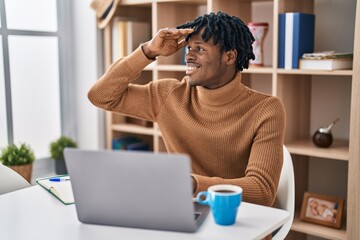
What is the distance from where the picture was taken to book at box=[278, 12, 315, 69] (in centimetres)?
230

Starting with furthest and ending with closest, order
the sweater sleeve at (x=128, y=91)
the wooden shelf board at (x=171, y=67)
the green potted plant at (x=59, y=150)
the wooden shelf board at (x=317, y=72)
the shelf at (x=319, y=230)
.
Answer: the green potted plant at (x=59, y=150), the wooden shelf board at (x=171, y=67), the shelf at (x=319, y=230), the wooden shelf board at (x=317, y=72), the sweater sleeve at (x=128, y=91)

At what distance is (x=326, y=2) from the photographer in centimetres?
252

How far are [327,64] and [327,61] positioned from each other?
0.04 ft

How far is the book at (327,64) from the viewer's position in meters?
2.20

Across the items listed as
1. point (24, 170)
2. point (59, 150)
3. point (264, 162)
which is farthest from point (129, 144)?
point (264, 162)

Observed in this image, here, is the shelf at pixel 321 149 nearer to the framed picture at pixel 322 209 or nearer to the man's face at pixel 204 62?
the framed picture at pixel 322 209

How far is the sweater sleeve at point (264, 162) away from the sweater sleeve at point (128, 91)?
1.35ft

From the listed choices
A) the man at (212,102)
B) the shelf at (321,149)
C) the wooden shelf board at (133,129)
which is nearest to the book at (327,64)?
the shelf at (321,149)

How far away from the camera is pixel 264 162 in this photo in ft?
4.82

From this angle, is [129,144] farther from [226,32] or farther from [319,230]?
[226,32]

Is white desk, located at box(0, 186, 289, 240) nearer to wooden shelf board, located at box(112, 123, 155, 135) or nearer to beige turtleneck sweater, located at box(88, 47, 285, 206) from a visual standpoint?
beige turtleneck sweater, located at box(88, 47, 285, 206)

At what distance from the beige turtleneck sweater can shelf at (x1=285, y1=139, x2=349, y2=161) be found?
76 centimetres

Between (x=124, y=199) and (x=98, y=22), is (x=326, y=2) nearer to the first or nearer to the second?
(x=98, y=22)

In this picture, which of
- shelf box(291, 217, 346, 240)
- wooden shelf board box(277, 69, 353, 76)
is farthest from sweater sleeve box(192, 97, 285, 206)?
shelf box(291, 217, 346, 240)
